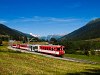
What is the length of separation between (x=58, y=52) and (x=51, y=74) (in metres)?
55.0

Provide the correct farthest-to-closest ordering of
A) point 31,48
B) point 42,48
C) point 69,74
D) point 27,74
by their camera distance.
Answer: point 31,48 → point 42,48 → point 69,74 → point 27,74

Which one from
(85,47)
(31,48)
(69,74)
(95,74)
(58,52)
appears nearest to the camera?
(69,74)

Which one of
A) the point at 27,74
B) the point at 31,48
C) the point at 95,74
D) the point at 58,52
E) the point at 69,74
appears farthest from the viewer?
the point at 31,48

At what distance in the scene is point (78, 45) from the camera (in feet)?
587

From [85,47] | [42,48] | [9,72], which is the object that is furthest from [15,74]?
[85,47]

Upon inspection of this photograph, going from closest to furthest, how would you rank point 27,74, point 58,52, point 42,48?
point 27,74 → point 58,52 → point 42,48

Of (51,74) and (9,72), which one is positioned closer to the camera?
(9,72)

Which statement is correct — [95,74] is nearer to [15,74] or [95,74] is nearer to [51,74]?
[51,74]

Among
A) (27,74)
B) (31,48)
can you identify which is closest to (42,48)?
(31,48)

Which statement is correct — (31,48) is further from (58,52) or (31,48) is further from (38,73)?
(38,73)

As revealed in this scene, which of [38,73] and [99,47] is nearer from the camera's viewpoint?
[38,73]

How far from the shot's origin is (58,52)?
82.3 m

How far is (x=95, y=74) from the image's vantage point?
3222 centimetres

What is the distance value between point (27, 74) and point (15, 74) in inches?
55.0
